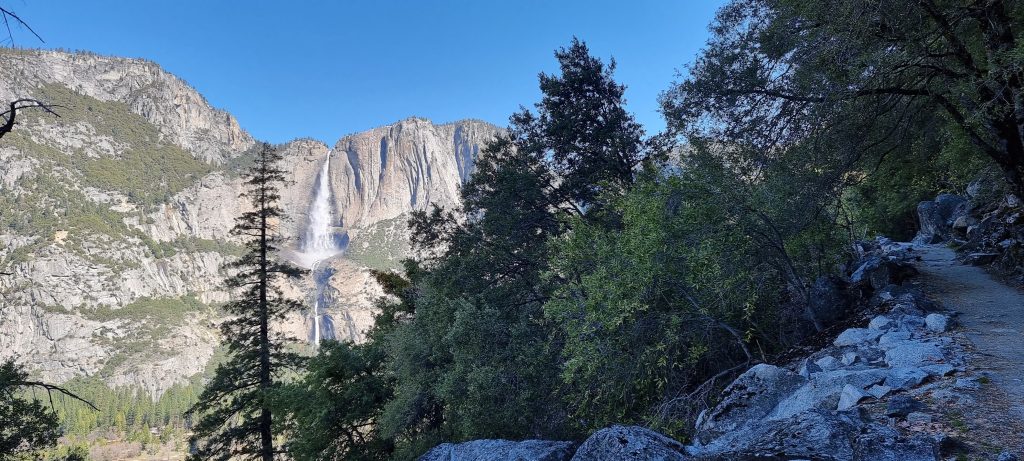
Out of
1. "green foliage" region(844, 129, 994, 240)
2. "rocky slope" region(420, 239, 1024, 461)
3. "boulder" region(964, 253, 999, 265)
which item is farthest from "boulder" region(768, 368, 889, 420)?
"boulder" region(964, 253, 999, 265)

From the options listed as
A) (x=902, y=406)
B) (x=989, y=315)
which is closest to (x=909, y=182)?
(x=989, y=315)

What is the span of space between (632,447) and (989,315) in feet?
26.0

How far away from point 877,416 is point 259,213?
25109mm

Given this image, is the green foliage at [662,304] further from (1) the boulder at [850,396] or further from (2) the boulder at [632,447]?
(2) the boulder at [632,447]

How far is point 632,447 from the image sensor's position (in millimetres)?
5535

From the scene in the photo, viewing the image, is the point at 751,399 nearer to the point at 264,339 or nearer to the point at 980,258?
the point at 980,258

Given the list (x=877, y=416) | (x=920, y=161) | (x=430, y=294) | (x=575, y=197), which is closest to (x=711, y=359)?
(x=877, y=416)

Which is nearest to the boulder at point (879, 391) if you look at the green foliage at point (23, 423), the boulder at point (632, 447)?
the boulder at point (632, 447)

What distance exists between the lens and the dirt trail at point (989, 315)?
5699 millimetres

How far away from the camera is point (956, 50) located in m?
8.69

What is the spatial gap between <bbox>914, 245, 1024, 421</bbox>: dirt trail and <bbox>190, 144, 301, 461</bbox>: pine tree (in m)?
23.8

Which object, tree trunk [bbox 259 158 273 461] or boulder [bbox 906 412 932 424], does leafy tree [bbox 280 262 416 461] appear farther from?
boulder [bbox 906 412 932 424]

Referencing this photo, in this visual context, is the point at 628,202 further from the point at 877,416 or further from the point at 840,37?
the point at 877,416

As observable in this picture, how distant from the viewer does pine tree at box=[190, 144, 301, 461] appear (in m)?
22.4
